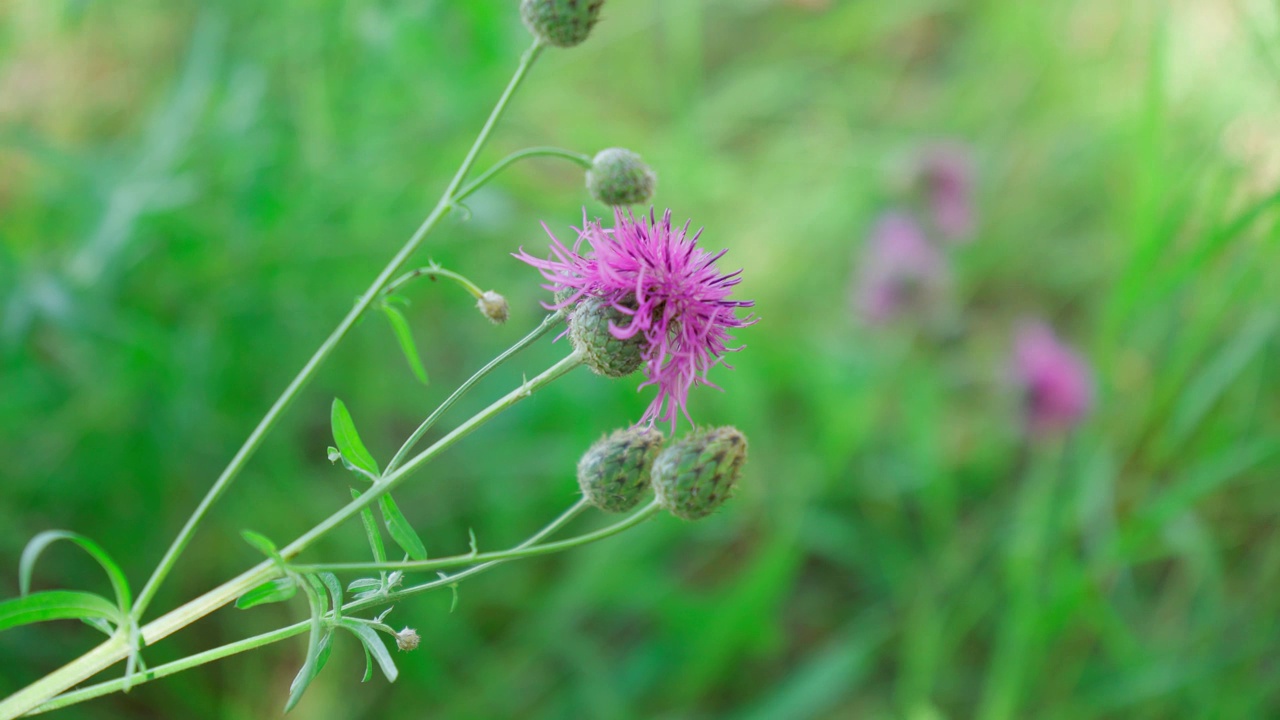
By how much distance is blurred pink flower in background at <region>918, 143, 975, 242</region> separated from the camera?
2916 mm

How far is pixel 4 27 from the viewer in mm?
2227

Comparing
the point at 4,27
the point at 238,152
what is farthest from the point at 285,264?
the point at 4,27

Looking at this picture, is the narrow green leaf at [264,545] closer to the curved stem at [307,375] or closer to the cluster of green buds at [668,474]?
the curved stem at [307,375]

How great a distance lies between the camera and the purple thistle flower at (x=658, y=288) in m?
0.98

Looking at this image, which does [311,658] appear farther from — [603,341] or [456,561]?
[603,341]

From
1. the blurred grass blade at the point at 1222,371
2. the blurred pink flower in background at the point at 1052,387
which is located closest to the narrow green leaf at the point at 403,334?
the blurred grass blade at the point at 1222,371

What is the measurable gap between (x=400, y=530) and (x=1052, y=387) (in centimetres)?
217

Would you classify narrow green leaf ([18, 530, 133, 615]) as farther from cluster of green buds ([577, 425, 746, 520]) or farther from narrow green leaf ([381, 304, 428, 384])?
cluster of green buds ([577, 425, 746, 520])

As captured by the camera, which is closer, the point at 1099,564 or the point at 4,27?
the point at 1099,564

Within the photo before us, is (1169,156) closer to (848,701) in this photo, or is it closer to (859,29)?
(859,29)

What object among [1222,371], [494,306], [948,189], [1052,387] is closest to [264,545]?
[494,306]

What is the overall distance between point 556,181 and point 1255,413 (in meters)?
2.25

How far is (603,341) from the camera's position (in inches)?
37.1

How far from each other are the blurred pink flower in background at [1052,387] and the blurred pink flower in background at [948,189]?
488mm
